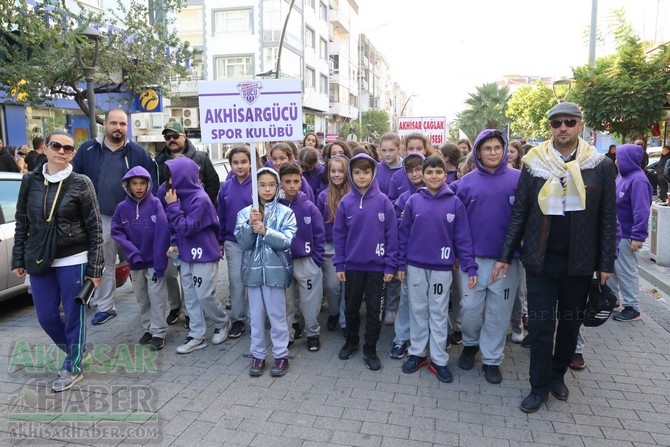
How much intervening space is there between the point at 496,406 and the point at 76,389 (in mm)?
3297

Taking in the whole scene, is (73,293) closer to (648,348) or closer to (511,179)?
(511,179)

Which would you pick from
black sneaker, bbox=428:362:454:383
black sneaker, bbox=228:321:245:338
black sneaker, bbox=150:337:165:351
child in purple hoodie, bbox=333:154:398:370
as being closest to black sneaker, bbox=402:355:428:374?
black sneaker, bbox=428:362:454:383

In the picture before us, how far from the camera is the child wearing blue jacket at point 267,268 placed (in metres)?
4.35

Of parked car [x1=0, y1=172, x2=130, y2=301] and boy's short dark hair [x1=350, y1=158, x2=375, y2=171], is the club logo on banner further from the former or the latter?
parked car [x1=0, y1=172, x2=130, y2=301]

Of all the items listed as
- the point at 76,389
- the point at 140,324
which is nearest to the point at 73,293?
the point at 76,389

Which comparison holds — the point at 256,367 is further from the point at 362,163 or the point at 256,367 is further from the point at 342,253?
the point at 362,163

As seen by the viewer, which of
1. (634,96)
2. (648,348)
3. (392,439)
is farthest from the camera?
(634,96)

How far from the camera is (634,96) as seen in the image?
383 inches

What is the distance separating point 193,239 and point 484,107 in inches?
1931

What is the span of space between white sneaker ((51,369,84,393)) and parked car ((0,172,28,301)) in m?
→ 2.08

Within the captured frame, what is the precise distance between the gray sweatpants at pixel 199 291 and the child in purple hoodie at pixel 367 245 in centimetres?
125

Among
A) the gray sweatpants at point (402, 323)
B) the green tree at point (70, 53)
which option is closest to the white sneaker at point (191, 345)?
the gray sweatpants at point (402, 323)

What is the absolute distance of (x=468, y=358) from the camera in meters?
4.50

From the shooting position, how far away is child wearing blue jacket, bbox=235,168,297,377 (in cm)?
435
